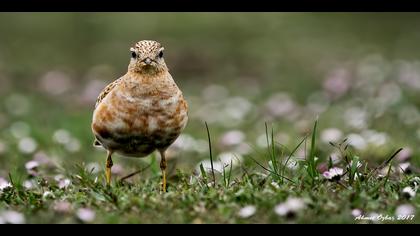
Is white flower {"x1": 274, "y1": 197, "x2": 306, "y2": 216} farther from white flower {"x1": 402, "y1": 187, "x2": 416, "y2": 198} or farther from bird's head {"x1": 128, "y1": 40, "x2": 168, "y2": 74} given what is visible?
bird's head {"x1": 128, "y1": 40, "x2": 168, "y2": 74}

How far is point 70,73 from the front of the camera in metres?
15.4

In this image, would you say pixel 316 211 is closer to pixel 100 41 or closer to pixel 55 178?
pixel 55 178

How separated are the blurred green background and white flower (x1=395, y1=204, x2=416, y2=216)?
2329 millimetres

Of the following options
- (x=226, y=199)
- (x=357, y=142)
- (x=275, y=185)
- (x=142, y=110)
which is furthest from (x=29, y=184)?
(x=357, y=142)

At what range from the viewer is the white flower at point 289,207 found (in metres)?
4.81

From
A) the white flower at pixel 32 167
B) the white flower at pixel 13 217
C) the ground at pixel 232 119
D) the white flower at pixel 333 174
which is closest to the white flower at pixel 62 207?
the ground at pixel 232 119

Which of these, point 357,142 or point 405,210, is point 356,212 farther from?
point 357,142

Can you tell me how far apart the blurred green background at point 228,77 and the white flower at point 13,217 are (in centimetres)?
278

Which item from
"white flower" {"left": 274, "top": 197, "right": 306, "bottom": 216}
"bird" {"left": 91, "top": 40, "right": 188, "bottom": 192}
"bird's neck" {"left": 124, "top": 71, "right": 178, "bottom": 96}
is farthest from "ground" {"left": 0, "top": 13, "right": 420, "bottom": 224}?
"bird's neck" {"left": 124, "top": 71, "right": 178, "bottom": 96}

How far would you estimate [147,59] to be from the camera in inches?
258

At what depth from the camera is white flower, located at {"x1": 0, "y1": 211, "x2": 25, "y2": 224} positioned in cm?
489

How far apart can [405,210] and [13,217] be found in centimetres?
263

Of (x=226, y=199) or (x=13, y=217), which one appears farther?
(x=226, y=199)

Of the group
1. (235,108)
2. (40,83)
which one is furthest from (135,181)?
(40,83)
